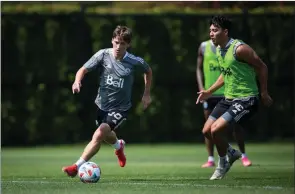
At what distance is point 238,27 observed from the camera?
2156cm

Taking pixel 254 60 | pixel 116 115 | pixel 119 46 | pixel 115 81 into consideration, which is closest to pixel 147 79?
pixel 115 81

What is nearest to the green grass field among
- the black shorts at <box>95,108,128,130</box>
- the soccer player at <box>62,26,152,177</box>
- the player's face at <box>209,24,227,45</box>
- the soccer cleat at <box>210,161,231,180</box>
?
the soccer cleat at <box>210,161,231,180</box>

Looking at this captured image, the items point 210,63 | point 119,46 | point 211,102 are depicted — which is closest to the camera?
point 119,46

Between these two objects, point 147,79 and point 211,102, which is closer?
point 147,79

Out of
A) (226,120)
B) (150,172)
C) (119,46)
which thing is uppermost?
(119,46)

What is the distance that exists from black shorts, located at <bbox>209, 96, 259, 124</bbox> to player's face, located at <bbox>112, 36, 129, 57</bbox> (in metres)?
1.47

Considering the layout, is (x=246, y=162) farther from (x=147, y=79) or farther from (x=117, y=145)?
(x=147, y=79)

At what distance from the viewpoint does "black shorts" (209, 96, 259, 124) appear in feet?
39.7

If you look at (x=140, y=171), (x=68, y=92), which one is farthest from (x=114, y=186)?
(x=68, y=92)

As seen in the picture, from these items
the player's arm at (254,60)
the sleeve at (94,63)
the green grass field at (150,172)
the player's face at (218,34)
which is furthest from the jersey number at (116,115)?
the player's arm at (254,60)

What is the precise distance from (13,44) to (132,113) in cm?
301

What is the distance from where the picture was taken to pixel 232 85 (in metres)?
12.4

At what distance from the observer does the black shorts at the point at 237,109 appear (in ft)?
39.7

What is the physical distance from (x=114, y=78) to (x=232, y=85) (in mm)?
1583
